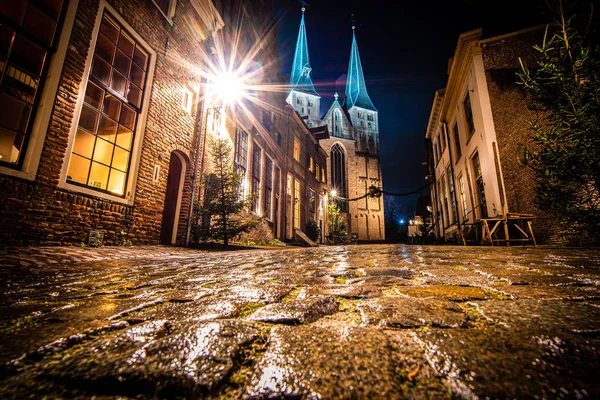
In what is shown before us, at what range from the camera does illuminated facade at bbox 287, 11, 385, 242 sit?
37125 mm

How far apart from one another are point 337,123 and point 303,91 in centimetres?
937

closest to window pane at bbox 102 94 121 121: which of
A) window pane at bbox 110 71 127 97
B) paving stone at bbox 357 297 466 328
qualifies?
window pane at bbox 110 71 127 97

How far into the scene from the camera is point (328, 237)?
2119 centimetres

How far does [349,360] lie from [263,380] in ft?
0.68

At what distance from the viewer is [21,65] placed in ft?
13.6


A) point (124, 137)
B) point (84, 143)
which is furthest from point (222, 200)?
point (84, 143)

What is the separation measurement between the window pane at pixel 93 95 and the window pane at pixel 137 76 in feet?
3.47

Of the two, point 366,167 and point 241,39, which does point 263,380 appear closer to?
point 241,39

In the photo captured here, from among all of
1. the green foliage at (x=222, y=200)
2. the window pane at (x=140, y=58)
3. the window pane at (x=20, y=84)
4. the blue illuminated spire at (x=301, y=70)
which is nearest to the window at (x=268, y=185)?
the green foliage at (x=222, y=200)

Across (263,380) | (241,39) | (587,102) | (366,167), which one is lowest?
(263,380)

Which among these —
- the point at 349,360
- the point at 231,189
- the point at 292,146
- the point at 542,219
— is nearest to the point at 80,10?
the point at 231,189

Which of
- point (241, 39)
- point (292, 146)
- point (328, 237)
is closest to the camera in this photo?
point (241, 39)

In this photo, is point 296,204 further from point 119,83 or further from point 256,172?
point 119,83

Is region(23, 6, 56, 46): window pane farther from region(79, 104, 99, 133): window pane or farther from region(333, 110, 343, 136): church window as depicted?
region(333, 110, 343, 136): church window
